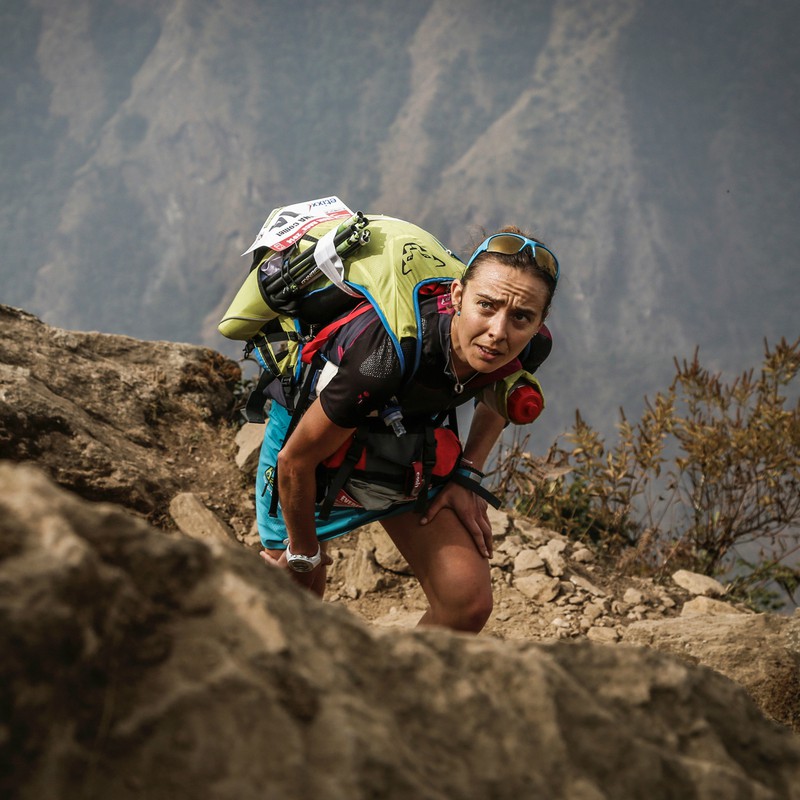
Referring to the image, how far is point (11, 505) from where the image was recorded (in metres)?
1.19

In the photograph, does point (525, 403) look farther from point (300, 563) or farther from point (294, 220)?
point (294, 220)

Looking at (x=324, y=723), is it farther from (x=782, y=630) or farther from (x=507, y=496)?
(x=507, y=496)

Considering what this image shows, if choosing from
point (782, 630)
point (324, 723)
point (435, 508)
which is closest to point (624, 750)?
point (324, 723)

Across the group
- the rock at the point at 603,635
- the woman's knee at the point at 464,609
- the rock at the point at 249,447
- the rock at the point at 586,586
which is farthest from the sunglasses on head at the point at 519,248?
the rock at the point at 249,447

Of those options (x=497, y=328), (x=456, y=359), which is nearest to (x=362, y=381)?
(x=456, y=359)

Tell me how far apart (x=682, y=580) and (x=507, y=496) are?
1.56 m

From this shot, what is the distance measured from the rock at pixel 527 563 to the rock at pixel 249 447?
6.60ft

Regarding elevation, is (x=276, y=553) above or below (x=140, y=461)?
below

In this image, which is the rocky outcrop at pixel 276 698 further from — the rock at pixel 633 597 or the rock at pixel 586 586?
the rock at pixel 633 597

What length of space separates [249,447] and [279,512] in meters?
2.59

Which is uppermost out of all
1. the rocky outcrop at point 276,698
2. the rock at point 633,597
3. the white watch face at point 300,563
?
the rock at point 633,597

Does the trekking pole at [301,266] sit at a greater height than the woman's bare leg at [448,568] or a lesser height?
greater

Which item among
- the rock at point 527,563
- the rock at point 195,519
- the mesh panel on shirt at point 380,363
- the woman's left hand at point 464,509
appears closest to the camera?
the mesh panel on shirt at point 380,363

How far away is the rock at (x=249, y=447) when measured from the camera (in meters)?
6.00
